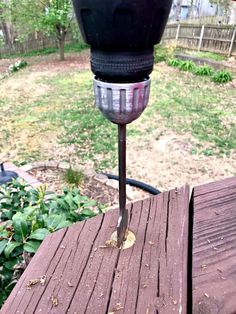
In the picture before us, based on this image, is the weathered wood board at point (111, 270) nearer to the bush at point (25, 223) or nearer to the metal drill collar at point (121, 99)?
the metal drill collar at point (121, 99)

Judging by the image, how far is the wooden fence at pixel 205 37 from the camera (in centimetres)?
845

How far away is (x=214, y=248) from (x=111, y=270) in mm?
230

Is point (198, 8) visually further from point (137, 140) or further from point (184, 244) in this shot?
point (184, 244)

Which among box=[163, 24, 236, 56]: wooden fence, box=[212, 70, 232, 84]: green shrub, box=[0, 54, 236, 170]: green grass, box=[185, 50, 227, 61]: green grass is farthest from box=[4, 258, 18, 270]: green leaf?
box=[163, 24, 236, 56]: wooden fence

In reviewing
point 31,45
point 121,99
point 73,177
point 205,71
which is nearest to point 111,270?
point 121,99

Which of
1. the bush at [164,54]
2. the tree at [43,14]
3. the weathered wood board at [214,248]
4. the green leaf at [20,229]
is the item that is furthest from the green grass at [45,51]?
the weathered wood board at [214,248]

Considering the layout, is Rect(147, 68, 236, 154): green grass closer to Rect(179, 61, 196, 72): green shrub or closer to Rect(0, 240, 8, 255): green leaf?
Rect(179, 61, 196, 72): green shrub

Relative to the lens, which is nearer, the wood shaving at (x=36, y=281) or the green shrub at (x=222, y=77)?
the wood shaving at (x=36, y=281)

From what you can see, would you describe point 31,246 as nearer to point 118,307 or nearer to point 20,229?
point 20,229

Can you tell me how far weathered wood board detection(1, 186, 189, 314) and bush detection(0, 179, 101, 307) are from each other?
52 centimetres

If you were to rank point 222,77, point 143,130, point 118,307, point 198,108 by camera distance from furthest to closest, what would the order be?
point 222,77
point 198,108
point 143,130
point 118,307

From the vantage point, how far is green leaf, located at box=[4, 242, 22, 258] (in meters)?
1.21

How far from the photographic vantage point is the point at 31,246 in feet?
4.02

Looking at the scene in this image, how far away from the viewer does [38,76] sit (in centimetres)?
780
